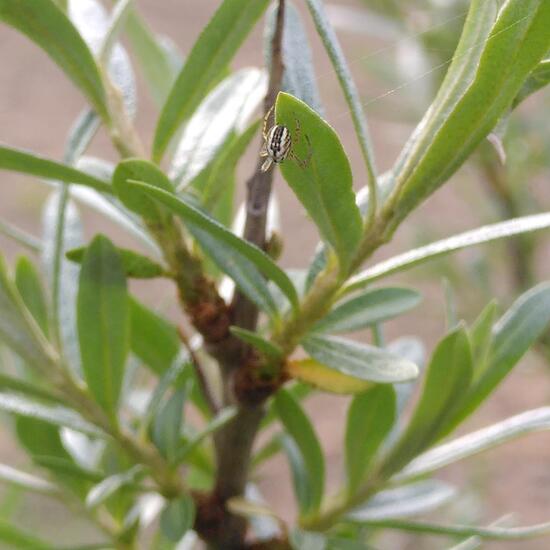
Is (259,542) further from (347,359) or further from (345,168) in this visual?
(345,168)

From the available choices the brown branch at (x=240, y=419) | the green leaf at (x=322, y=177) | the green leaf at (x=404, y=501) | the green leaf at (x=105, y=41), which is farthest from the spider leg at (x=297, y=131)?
the green leaf at (x=404, y=501)

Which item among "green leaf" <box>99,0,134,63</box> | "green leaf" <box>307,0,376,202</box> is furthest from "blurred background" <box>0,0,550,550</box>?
"green leaf" <box>99,0,134,63</box>

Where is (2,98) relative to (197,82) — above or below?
below

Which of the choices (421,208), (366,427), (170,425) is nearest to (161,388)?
(170,425)

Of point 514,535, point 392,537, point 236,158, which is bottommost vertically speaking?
point 392,537

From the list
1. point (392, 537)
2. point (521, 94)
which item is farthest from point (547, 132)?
point (392, 537)

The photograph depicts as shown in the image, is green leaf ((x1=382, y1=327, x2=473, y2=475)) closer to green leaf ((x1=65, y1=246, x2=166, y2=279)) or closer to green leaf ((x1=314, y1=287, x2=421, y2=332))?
green leaf ((x1=314, y1=287, x2=421, y2=332))
